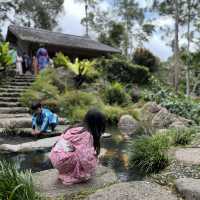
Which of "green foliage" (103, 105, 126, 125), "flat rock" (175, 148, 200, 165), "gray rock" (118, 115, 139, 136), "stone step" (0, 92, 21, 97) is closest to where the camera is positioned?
"flat rock" (175, 148, 200, 165)

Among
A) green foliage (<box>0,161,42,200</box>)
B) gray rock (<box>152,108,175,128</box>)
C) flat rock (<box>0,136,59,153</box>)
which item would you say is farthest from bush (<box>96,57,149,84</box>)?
green foliage (<box>0,161,42,200</box>)

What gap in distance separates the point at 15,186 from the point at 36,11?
2862 cm

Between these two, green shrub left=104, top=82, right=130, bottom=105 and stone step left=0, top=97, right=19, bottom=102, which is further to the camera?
green shrub left=104, top=82, right=130, bottom=105

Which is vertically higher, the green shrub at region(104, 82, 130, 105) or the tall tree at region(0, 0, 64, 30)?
the tall tree at region(0, 0, 64, 30)

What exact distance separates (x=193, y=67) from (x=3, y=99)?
15.5 meters

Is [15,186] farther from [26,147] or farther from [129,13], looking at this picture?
[129,13]

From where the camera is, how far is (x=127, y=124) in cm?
1020

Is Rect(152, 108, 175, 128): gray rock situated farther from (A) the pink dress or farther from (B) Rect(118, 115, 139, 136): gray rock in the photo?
(A) the pink dress

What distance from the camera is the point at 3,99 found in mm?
11203

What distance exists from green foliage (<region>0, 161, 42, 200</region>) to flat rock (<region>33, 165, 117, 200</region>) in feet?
1.52

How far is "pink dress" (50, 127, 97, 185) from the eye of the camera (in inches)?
151

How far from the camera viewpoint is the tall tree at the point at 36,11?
93.2ft

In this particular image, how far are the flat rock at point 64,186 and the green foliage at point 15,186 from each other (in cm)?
46

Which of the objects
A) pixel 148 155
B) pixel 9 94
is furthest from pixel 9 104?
pixel 148 155
